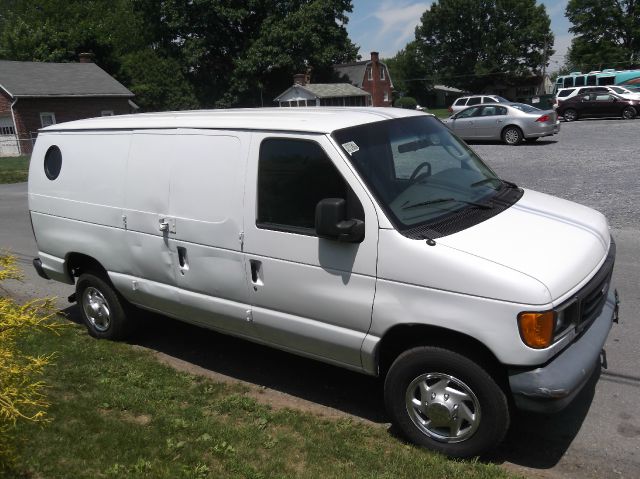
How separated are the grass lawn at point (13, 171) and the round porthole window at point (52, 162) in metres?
17.8

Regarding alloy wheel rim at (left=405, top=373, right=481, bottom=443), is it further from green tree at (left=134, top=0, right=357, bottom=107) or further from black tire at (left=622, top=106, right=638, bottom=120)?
green tree at (left=134, top=0, right=357, bottom=107)

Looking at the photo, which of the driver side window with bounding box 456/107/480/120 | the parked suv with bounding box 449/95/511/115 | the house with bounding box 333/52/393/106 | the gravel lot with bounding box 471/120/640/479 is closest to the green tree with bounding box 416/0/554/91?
the house with bounding box 333/52/393/106

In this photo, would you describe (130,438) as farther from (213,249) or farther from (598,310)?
(598,310)

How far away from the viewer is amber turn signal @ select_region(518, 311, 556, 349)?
10.6 feet

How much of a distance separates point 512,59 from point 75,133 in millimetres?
82480

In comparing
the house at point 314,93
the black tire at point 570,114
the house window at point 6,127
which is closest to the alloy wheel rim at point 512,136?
the black tire at point 570,114

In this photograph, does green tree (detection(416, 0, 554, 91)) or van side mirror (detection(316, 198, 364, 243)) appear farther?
green tree (detection(416, 0, 554, 91))

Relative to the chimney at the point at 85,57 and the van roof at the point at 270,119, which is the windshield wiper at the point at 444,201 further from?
the chimney at the point at 85,57

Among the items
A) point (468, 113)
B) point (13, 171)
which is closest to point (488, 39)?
point (468, 113)

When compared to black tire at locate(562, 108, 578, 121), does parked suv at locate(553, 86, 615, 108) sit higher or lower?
higher

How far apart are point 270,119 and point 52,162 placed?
2.65 metres

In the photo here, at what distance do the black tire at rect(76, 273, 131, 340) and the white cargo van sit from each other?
25 centimetres

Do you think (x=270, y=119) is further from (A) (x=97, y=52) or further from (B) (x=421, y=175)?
(A) (x=97, y=52)

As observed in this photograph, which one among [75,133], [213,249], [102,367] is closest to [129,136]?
[75,133]
